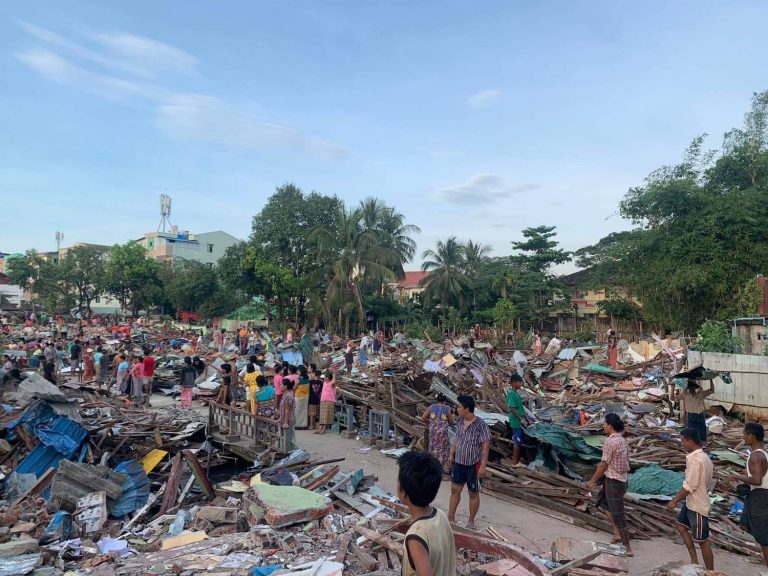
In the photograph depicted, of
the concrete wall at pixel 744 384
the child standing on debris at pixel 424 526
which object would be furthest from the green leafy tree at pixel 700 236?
the child standing on debris at pixel 424 526

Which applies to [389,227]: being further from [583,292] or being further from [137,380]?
[137,380]

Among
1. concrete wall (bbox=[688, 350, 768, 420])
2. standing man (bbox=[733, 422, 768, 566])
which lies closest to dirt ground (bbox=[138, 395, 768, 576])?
standing man (bbox=[733, 422, 768, 566])

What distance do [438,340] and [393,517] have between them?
88.1 feet

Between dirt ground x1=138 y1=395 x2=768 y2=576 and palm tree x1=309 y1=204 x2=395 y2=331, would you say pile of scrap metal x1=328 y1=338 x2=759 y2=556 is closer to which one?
dirt ground x1=138 y1=395 x2=768 y2=576

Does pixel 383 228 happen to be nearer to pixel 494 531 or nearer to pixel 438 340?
pixel 438 340

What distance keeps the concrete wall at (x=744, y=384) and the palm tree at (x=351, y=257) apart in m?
22.9

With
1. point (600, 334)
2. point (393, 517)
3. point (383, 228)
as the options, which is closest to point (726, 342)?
point (393, 517)

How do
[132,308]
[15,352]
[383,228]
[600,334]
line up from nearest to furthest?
[15,352] → [600,334] → [383,228] → [132,308]

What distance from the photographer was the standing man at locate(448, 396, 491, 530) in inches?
244

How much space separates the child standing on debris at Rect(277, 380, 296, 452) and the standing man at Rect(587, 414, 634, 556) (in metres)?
5.02

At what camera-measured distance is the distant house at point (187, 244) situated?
212 feet

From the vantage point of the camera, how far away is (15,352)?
24.4m

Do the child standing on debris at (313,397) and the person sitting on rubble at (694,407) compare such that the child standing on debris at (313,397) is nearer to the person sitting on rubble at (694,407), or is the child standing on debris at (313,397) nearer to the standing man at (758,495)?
the person sitting on rubble at (694,407)

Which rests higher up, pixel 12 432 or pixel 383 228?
pixel 383 228
